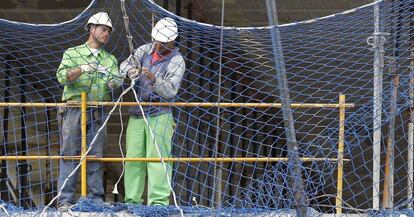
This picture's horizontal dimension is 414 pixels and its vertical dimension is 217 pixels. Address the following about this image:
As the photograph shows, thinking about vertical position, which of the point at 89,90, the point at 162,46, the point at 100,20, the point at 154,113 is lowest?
the point at 154,113

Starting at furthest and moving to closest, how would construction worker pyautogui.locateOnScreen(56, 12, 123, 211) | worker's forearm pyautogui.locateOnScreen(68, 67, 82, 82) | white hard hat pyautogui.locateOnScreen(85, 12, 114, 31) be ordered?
white hard hat pyautogui.locateOnScreen(85, 12, 114, 31), construction worker pyautogui.locateOnScreen(56, 12, 123, 211), worker's forearm pyautogui.locateOnScreen(68, 67, 82, 82)

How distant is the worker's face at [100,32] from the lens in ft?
32.5

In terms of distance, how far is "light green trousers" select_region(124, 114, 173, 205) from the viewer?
959 centimetres

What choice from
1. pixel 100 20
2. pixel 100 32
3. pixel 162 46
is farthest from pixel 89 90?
pixel 162 46

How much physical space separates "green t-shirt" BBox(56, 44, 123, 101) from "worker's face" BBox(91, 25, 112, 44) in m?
0.11

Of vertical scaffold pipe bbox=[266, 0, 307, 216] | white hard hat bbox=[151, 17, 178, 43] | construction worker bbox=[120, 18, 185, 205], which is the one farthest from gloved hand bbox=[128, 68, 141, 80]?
vertical scaffold pipe bbox=[266, 0, 307, 216]

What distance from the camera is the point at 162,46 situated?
978 cm

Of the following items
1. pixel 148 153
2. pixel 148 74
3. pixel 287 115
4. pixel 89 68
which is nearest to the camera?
pixel 287 115

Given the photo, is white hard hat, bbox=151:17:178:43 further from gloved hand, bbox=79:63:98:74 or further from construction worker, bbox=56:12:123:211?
gloved hand, bbox=79:63:98:74

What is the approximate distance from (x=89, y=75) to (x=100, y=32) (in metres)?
0.42

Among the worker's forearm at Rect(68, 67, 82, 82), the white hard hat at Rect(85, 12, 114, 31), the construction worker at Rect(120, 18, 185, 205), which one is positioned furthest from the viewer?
the white hard hat at Rect(85, 12, 114, 31)

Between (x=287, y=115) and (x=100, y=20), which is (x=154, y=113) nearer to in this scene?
(x=100, y=20)

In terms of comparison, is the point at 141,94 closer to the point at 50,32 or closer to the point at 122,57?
the point at 50,32

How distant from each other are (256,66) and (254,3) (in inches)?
51.4
